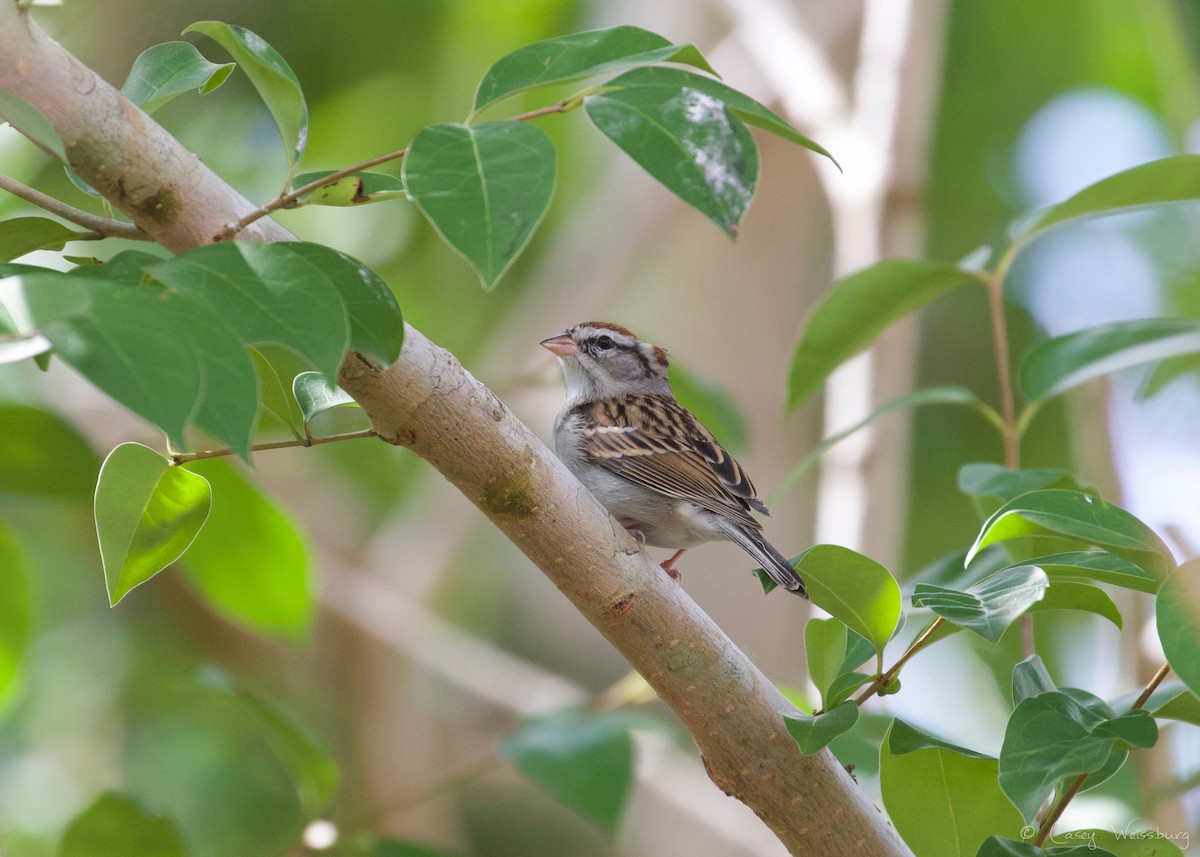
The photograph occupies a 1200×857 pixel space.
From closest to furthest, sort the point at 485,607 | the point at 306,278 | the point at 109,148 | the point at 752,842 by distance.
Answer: the point at 306,278
the point at 109,148
the point at 752,842
the point at 485,607

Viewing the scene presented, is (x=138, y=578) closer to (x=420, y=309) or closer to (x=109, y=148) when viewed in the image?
(x=109, y=148)

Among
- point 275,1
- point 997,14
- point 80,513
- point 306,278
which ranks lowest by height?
point 80,513

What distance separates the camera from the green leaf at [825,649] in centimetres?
131

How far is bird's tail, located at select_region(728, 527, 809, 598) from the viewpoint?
62.1 inches

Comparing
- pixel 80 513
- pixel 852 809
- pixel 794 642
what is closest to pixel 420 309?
pixel 80 513

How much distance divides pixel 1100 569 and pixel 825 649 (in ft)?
1.01

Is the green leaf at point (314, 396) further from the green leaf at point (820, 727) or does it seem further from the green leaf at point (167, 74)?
the green leaf at point (820, 727)

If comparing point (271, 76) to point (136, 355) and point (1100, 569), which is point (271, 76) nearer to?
point (136, 355)

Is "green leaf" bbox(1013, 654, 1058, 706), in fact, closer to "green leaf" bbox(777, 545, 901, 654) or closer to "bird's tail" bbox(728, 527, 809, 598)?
"green leaf" bbox(777, 545, 901, 654)

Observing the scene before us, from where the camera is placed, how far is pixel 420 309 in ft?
15.4

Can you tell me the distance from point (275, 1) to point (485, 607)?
9.61ft

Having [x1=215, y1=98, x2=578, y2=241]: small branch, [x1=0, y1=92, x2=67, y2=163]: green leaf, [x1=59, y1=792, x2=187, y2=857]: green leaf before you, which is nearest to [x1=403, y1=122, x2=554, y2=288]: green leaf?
[x1=215, y1=98, x2=578, y2=241]: small branch

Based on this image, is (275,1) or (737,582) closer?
(737,582)

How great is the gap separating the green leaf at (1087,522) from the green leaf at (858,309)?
0.79 meters
